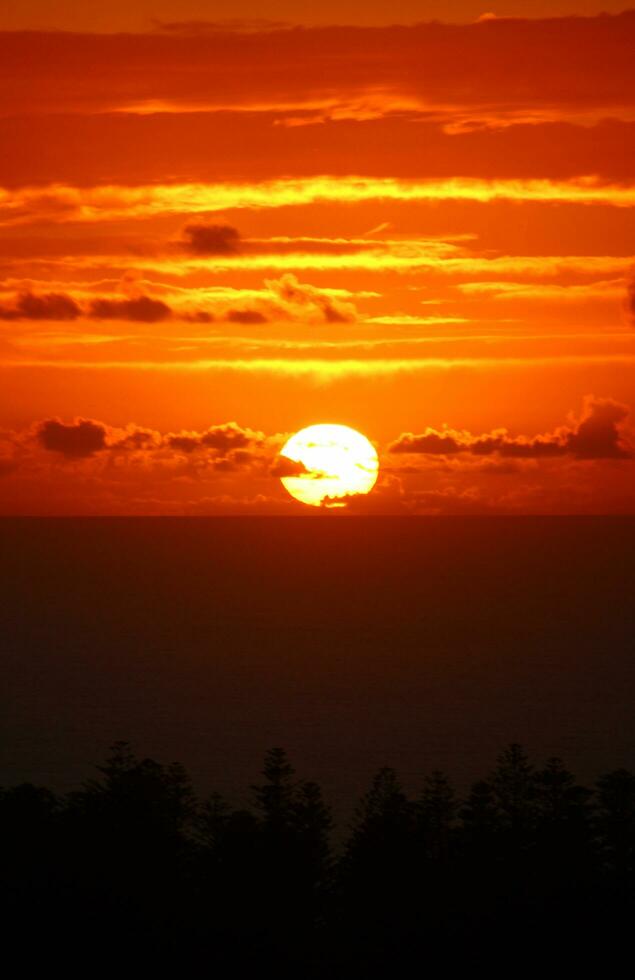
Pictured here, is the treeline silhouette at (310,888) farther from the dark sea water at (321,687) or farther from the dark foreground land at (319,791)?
the dark sea water at (321,687)

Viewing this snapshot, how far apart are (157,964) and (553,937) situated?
8031 millimetres

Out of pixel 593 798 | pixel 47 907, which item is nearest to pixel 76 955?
pixel 47 907

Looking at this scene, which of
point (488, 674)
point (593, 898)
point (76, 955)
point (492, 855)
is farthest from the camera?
point (488, 674)

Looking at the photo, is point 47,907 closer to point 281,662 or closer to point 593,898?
point 593,898

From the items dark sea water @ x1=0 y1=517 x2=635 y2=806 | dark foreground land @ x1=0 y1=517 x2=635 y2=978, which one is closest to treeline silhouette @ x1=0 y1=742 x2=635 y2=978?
dark foreground land @ x1=0 y1=517 x2=635 y2=978

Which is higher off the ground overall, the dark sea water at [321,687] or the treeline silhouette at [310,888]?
the dark sea water at [321,687]

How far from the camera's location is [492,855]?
3738 centimetres

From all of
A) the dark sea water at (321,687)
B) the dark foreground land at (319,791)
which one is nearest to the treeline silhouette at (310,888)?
the dark foreground land at (319,791)

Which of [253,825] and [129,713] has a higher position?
[129,713]

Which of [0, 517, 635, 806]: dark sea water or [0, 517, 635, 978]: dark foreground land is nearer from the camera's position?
[0, 517, 635, 978]: dark foreground land

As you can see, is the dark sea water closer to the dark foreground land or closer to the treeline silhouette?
the dark foreground land

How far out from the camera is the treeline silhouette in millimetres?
31203

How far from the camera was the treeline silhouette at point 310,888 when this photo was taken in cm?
3120

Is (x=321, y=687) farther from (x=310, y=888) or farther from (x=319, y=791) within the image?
(x=310, y=888)
